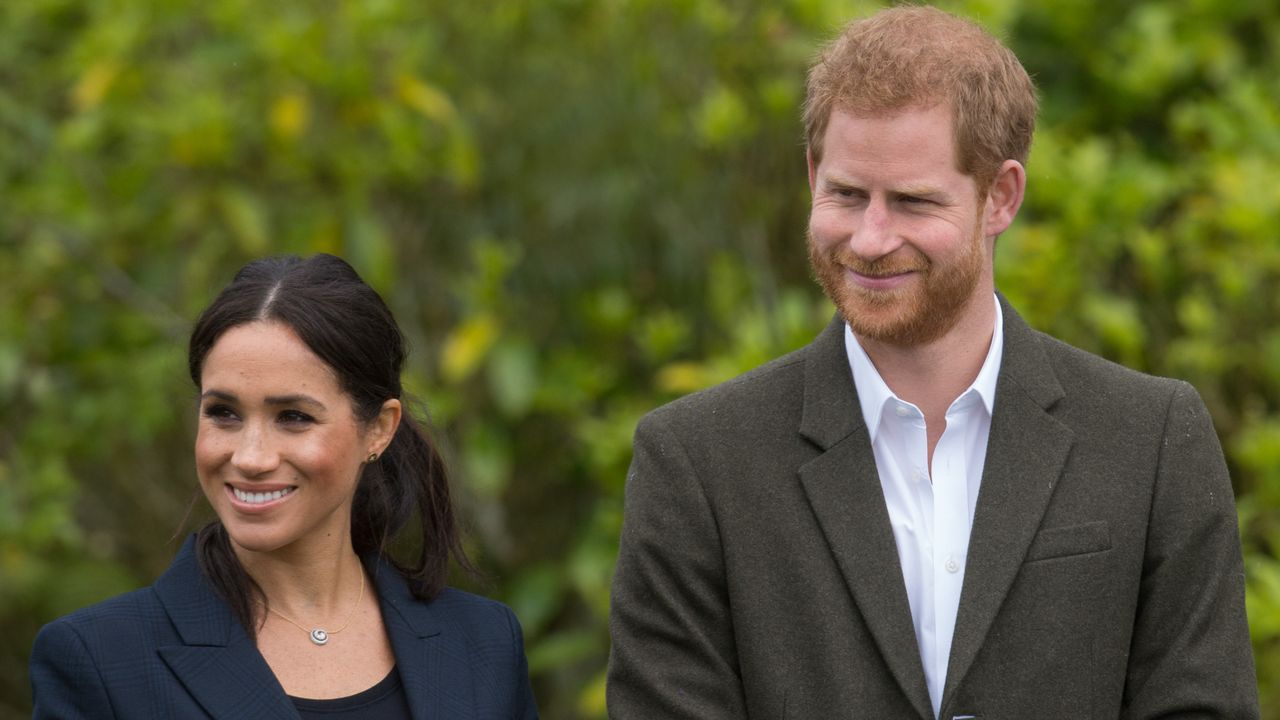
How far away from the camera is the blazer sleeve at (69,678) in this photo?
2527 millimetres

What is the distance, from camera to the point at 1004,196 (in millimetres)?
2713

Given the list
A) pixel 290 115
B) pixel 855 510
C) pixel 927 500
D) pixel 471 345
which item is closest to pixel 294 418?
pixel 855 510

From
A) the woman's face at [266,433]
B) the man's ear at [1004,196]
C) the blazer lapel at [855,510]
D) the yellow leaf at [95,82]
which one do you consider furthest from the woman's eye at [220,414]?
the yellow leaf at [95,82]

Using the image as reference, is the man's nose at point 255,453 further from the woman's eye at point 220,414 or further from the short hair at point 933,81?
the short hair at point 933,81

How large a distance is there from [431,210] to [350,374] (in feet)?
9.67

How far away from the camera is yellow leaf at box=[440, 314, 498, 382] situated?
16.8 feet

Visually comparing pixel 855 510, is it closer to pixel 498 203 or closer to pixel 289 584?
pixel 289 584

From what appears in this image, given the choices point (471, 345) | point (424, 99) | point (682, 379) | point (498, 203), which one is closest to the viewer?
point (682, 379)

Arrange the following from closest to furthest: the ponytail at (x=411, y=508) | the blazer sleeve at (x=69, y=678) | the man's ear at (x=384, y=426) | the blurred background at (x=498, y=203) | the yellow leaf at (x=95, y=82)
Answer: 1. the blazer sleeve at (x=69, y=678)
2. the man's ear at (x=384, y=426)
3. the ponytail at (x=411, y=508)
4. the blurred background at (x=498, y=203)
5. the yellow leaf at (x=95, y=82)

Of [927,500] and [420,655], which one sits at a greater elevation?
[927,500]

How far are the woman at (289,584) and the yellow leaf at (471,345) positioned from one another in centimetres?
212

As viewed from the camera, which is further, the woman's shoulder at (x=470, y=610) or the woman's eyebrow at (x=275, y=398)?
the woman's shoulder at (x=470, y=610)

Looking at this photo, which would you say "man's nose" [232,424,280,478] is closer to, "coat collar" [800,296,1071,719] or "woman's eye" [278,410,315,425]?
"woman's eye" [278,410,315,425]

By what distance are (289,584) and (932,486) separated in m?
1.01
